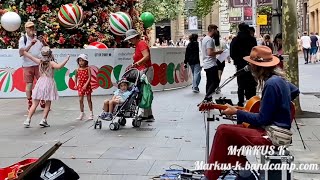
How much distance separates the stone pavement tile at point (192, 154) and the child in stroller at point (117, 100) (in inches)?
82.5

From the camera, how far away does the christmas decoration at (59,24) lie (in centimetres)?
1627

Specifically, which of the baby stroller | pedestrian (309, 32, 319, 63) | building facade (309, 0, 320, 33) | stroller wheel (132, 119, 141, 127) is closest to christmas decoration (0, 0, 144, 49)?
the baby stroller

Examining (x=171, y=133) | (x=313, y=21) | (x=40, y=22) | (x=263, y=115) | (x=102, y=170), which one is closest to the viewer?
(x=263, y=115)

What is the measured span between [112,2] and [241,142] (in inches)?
508

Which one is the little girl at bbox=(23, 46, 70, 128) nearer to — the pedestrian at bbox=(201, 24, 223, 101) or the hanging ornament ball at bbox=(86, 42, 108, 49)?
the pedestrian at bbox=(201, 24, 223, 101)

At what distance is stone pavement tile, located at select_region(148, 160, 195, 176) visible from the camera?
20.8 feet

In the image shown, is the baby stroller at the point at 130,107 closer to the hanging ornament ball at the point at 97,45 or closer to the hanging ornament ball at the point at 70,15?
the hanging ornament ball at the point at 97,45

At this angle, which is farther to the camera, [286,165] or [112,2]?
[112,2]

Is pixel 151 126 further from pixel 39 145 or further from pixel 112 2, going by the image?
pixel 112 2

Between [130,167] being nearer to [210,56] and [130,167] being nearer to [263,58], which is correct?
[263,58]

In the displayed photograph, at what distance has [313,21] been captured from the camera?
4712cm

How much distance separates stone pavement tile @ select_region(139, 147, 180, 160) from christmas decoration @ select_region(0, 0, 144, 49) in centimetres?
926

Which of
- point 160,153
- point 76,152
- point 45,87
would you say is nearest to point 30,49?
point 45,87

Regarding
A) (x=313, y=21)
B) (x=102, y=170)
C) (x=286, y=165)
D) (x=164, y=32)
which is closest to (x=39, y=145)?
(x=102, y=170)
